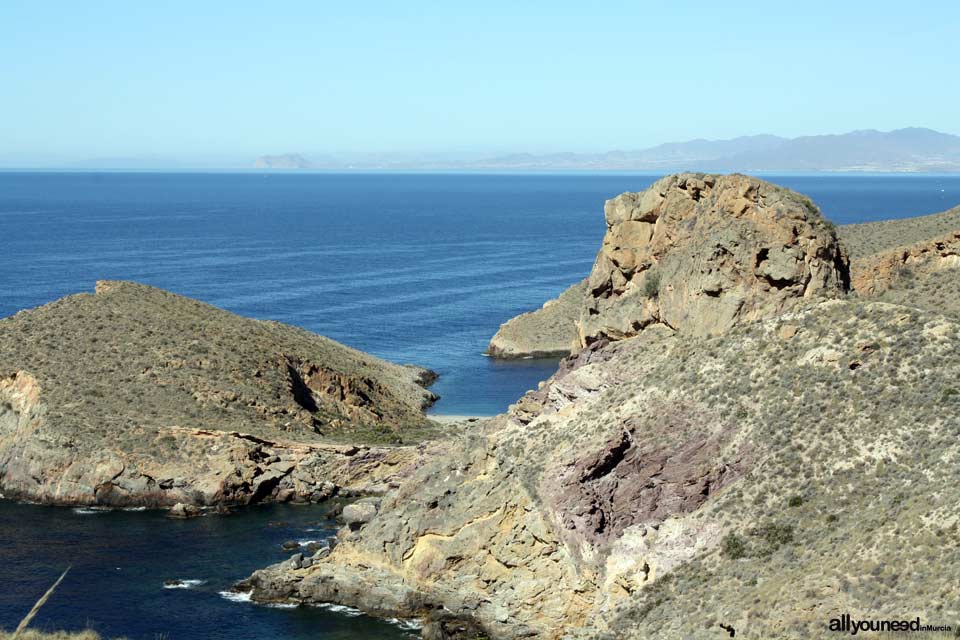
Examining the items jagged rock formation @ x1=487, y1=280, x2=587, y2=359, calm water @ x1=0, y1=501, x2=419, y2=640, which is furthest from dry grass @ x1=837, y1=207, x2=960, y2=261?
calm water @ x1=0, y1=501, x2=419, y2=640

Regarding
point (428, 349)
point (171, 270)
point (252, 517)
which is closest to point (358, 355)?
point (428, 349)

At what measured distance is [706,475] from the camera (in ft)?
137

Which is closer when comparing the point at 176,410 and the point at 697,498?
the point at 697,498

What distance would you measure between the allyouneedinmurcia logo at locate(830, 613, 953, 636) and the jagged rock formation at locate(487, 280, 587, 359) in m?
74.5

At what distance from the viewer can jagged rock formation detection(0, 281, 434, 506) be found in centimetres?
6525

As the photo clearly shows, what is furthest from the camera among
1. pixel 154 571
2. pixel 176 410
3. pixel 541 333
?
pixel 541 333

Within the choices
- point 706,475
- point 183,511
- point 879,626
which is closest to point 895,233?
point 183,511

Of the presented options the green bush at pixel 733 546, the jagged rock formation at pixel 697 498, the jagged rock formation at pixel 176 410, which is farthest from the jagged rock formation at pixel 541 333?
the green bush at pixel 733 546

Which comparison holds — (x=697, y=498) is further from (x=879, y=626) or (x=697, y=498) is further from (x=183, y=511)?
(x=183, y=511)

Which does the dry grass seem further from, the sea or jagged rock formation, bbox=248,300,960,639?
jagged rock formation, bbox=248,300,960,639

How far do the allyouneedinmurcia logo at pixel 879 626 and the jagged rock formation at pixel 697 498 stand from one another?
0.42 meters

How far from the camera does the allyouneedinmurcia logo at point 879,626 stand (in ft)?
103

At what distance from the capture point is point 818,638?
3369 cm

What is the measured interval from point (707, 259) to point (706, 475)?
9.39 meters
